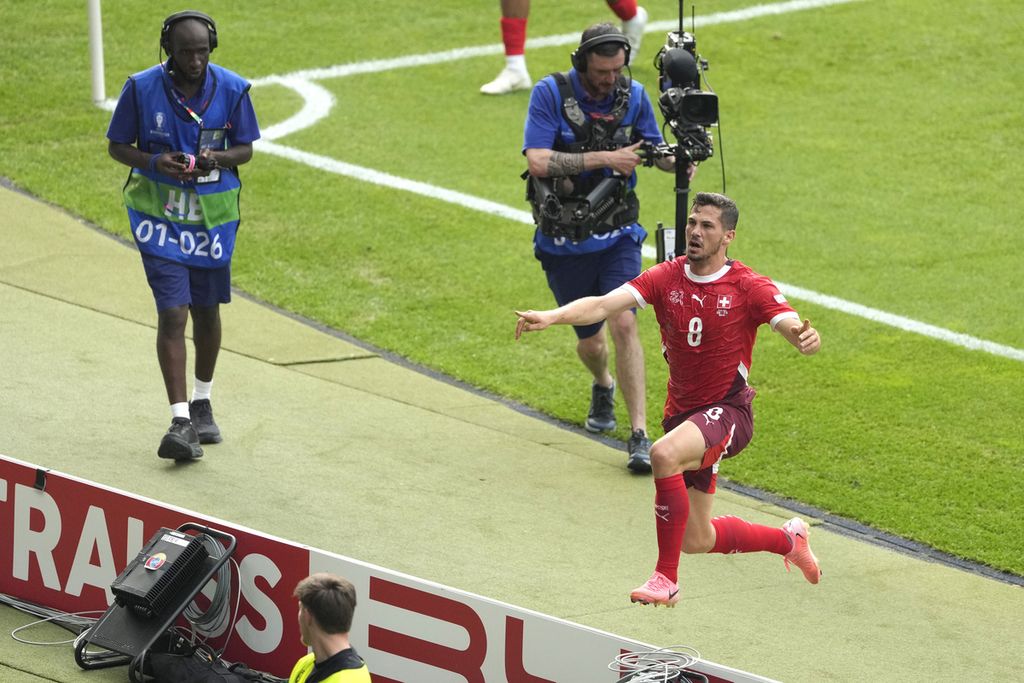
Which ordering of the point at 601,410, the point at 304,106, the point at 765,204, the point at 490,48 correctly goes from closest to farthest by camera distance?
the point at 601,410 → the point at 765,204 → the point at 304,106 → the point at 490,48

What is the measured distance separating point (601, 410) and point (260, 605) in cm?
364

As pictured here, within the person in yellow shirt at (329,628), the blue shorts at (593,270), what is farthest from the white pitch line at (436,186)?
the person in yellow shirt at (329,628)

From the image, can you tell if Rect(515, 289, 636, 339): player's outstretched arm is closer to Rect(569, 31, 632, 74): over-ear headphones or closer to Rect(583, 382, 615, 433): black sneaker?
Rect(569, 31, 632, 74): over-ear headphones

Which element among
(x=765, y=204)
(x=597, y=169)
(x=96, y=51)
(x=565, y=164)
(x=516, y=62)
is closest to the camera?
(x=565, y=164)

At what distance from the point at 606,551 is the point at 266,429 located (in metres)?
2.35

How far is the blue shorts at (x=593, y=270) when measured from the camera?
9.03 metres

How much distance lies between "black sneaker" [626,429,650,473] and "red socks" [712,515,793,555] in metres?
1.86

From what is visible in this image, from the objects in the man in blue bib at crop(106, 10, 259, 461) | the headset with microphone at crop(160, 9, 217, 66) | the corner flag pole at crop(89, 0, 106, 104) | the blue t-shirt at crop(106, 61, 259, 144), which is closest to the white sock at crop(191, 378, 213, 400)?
the man in blue bib at crop(106, 10, 259, 461)

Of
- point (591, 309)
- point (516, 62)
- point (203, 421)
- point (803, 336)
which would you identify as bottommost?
point (203, 421)

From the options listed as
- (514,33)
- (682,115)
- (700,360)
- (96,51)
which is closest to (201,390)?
(682,115)

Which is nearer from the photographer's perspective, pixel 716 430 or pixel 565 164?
pixel 716 430

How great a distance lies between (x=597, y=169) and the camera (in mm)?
8844

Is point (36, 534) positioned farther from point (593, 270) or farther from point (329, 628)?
point (593, 270)

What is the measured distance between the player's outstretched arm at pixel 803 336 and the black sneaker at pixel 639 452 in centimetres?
260
